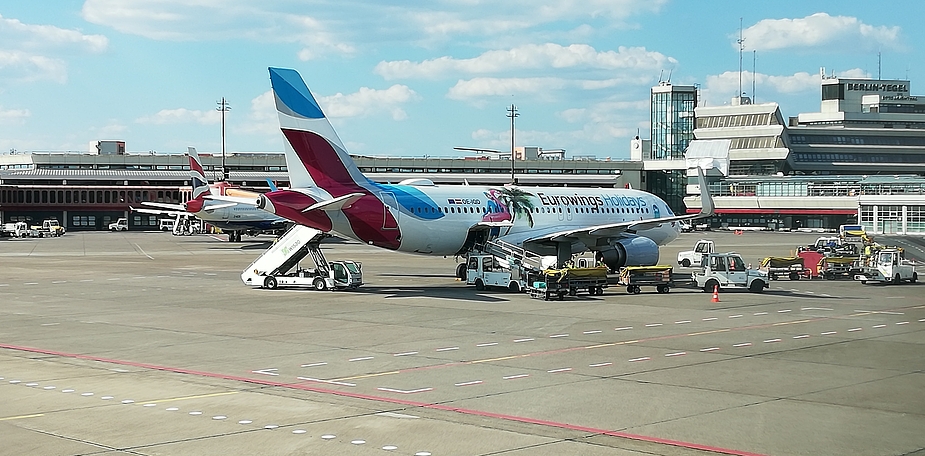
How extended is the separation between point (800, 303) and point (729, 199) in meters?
115

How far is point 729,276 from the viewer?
42.2 m

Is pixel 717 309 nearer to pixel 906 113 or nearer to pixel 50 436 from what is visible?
pixel 50 436

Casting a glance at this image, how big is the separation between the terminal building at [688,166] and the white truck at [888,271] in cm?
8501

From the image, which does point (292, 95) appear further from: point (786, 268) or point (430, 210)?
point (786, 268)

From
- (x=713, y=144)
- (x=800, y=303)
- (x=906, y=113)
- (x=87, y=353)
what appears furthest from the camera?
(x=906, y=113)

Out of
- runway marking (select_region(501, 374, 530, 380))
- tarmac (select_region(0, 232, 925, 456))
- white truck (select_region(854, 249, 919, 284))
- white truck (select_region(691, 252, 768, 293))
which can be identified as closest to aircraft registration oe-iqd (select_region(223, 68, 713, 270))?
white truck (select_region(691, 252, 768, 293))

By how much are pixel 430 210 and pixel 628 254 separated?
10.6 meters

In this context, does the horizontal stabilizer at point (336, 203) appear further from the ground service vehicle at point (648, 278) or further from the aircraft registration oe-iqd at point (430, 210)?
the ground service vehicle at point (648, 278)

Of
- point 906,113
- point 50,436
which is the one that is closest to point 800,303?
point 50,436

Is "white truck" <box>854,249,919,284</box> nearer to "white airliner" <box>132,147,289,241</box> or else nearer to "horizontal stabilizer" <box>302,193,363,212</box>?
"horizontal stabilizer" <box>302,193,363,212</box>

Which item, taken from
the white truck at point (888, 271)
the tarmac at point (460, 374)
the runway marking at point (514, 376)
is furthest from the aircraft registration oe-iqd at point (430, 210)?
the runway marking at point (514, 376)

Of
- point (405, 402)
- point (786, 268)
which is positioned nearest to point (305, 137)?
point (405, 402)

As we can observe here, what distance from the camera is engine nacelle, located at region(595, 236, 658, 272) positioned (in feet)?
161

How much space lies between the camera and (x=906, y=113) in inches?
7338
